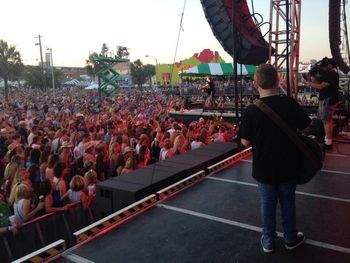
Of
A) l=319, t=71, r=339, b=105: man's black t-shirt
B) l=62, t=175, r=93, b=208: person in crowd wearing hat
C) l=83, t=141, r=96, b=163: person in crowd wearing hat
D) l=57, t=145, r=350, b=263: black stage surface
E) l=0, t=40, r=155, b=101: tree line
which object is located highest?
l=0, t=40, r=155, b=101: tree line

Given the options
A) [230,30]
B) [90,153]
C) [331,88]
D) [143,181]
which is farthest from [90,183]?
[230,30]

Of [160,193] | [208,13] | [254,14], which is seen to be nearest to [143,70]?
[208,13]

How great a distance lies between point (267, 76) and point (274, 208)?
46.5 inches

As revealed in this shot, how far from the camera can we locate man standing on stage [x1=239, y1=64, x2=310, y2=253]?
288 cm

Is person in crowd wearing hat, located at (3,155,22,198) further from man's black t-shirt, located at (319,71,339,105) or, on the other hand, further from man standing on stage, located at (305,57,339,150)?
man's black t-shirt, located at (319,71,339,105)

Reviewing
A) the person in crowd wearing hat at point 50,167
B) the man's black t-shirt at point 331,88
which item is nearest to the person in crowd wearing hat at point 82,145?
the person in crowd wearing hat at point 50,167

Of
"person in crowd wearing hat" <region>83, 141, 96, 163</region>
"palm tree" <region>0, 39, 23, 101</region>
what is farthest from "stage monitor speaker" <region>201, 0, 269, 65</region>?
"palm tree" <region>0, 39, 23, 101</region>

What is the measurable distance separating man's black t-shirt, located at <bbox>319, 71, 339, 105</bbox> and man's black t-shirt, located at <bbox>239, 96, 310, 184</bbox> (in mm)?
3655

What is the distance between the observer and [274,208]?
9.75 feet

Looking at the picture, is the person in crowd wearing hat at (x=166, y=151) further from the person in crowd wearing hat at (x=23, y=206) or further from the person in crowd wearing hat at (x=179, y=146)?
the person in crowd wearing hat at (x=23, y=206)

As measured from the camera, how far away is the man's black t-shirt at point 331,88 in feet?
19.9

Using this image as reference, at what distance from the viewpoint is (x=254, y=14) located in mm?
8531

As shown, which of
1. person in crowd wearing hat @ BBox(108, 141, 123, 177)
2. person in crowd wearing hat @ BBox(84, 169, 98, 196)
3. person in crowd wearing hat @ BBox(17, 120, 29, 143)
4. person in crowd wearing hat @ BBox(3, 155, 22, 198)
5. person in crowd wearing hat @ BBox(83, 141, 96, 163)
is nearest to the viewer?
person in crowd wearing hat @ BBox(84, 169, 98, 196)

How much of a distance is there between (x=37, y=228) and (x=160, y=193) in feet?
6.26
